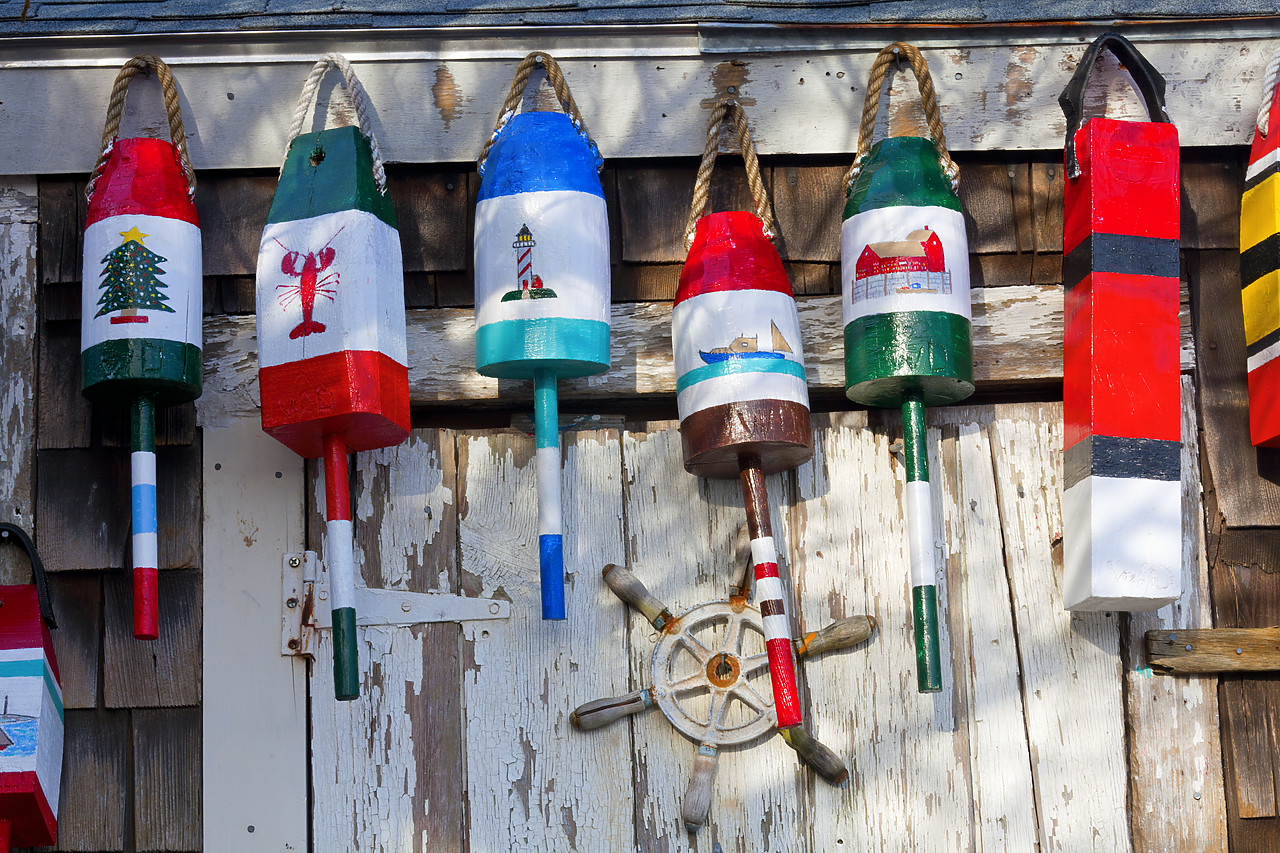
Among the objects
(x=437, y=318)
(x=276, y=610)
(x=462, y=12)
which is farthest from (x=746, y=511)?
(x=462, y=12)

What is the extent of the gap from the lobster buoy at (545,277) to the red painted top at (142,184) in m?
0.61

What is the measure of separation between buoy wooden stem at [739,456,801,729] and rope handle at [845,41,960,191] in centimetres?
70

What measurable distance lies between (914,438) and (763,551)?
39 centimetres

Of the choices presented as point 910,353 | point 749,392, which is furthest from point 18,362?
point 910,353

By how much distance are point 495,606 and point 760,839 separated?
69cm

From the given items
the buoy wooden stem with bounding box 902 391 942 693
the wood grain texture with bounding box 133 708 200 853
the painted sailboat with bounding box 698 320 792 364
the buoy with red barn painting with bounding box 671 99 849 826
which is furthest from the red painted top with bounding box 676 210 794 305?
the wood grain texture with bounding box 133 708 200 853

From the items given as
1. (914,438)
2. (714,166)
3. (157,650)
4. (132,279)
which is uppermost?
(714,166)

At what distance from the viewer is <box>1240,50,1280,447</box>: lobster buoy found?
2.59 m

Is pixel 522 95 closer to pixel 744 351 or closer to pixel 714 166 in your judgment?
pixel 714 166

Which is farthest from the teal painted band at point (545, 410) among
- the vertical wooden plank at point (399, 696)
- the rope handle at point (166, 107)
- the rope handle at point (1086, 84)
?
the rope handle at point (1086, 84)

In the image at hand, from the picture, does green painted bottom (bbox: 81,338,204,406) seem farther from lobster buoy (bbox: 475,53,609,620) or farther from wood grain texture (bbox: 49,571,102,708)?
lobster buoy (bbox: 475,53,609,620)

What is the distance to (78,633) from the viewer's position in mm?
2533

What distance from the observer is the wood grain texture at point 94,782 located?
2.46 metres

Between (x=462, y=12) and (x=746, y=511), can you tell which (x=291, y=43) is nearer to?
(x=462, y=12)
